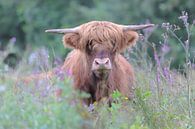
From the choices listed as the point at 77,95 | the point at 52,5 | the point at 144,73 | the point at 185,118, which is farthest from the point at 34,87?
the point at 52,5

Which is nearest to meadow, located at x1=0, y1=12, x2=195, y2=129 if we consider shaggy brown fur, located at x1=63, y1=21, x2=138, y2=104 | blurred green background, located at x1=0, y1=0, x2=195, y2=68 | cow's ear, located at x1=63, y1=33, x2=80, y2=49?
shaggy brown fur, located at x1=63, y1=21, x2=138, y2=104

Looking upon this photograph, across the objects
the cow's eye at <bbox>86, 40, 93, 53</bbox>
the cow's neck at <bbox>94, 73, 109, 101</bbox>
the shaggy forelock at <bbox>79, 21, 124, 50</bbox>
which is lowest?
the cow's neck at <bbox>94, 73, 109, 101</bbox>

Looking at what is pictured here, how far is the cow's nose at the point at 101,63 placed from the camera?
8852mm

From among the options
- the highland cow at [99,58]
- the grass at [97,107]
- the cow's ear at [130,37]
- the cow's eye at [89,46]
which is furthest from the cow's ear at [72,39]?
the grass at [97,107]

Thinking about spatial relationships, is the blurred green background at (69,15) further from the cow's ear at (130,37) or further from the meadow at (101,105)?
the meadow at (101,105)

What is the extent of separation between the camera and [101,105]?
26.1 feet

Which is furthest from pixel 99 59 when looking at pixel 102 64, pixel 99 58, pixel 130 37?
pixel 130 37

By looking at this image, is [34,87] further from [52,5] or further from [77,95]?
[52,5]

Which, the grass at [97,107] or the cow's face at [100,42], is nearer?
the grass at [97,107]

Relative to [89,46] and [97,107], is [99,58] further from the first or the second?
[97,107]

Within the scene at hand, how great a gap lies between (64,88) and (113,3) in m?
25.0

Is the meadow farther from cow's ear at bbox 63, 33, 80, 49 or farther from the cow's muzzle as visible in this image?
the cow's muzzle

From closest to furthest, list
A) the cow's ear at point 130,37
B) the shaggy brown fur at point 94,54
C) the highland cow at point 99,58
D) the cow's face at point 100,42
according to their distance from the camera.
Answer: the cow's face at point 100,42
the highland cow at point 99,58
the shaggy brown fur at point 94,54
the cow's ear at point 130,37

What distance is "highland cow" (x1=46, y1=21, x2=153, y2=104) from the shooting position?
919 cm
